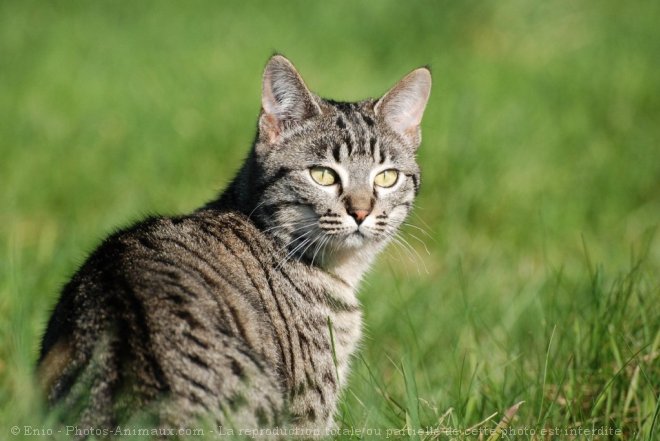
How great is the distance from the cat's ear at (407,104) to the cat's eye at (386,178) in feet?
0.89

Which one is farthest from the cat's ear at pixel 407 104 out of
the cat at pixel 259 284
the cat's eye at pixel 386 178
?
the cat's eye at pixel 386 178

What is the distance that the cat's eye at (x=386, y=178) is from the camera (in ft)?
11.6

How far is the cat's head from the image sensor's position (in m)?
3.37

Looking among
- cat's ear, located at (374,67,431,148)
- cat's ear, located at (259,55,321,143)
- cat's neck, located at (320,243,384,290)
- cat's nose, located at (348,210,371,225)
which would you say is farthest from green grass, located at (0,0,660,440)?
cat's ear, located at (259,55,321,143)

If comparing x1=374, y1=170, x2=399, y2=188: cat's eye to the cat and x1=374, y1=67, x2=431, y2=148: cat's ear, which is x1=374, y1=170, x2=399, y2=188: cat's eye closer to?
the cat

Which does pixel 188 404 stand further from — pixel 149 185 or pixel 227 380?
→ pixel 149 185

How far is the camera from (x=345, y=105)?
3750 millimetres

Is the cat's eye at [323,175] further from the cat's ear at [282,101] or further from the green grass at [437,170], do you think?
the green grass at [437,170]

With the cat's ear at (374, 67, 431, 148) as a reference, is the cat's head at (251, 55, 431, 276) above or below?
below

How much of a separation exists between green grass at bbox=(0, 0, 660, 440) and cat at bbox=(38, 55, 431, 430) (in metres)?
0.19

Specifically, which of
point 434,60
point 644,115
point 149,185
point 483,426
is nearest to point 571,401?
point 483,426

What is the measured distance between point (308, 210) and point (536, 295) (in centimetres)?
126

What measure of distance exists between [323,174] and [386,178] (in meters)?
0.28

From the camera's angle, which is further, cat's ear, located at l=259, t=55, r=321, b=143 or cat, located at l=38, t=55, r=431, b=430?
cat's ear, located at l=259, t=55, r=321, b=143
